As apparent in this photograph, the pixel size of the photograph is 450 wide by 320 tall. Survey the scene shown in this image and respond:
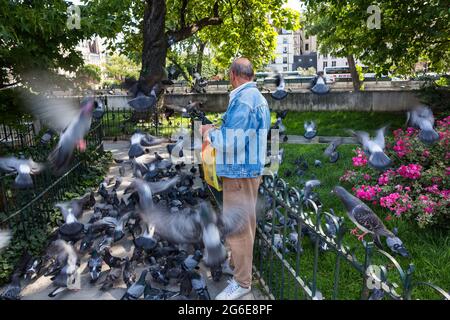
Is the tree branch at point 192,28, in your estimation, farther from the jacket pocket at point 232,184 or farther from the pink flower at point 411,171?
the jacket pocket at point 232,184

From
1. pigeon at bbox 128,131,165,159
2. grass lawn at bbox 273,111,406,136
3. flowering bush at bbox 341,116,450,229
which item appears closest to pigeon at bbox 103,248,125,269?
pigeon at bbox 128,131,165,159

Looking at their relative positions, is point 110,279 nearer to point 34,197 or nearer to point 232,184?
point 232,184

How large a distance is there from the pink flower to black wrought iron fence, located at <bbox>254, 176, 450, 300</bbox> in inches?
62.6

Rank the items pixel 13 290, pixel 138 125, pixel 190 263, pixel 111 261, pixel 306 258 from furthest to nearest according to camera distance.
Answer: pixel 138 125
pixel 306 258
pixel 111 261
pixel 190 263
pixel 13 290

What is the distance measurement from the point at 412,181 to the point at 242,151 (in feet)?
11.8

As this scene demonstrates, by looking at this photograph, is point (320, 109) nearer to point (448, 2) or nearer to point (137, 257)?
point (448, 2)

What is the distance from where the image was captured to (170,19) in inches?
630

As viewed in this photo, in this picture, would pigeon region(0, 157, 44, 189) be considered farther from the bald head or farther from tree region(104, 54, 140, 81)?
tree region(104, 54, 140, 81)

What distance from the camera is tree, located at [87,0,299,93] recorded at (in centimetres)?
1211

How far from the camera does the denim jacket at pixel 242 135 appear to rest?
2844 mm

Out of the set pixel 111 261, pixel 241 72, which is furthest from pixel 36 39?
pixel 241 72

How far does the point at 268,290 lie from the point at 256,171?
4.10 ft

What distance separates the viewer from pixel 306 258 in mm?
4305
